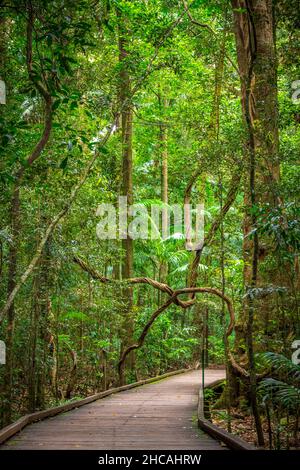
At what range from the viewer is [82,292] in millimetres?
11141

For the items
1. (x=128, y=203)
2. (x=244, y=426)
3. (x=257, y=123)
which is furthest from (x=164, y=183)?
(x=257, y=123)

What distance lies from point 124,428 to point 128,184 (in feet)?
27.0

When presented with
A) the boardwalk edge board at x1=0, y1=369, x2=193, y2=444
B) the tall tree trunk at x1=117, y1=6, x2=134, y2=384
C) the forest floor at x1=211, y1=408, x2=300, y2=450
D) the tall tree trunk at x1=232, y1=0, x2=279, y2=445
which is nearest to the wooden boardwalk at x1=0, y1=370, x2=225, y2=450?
the boardwalk edge board at x1=0, y1=369, x2=193, y2=444

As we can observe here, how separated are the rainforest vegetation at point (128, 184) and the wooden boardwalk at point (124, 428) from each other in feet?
2.03

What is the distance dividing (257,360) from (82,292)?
4.38 m

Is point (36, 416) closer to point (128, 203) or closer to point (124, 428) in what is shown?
point (124, 428)

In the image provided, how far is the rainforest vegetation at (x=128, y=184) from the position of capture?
504 cm

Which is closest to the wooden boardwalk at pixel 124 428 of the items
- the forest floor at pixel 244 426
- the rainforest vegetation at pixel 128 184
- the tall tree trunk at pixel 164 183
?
the forest floor at pixel 244 426

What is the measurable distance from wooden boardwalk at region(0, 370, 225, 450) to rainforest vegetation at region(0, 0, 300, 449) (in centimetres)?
62

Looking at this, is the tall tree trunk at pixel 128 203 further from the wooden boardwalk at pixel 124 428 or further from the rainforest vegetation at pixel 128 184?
the wooden boardwalk at pixel 124 428

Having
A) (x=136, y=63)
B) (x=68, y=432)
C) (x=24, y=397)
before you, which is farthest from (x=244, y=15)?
(x=24, y=397)

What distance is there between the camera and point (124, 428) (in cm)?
684
